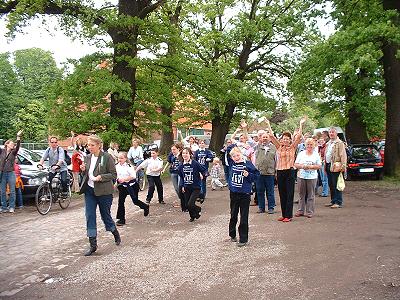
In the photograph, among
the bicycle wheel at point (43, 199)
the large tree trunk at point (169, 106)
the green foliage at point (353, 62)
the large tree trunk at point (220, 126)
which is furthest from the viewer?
the large tree trunk at point (220, 126)

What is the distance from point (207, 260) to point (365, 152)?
1498 centimetres

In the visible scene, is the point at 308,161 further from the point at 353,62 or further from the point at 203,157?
→ the point at 353,62

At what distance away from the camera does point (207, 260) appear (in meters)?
6.88

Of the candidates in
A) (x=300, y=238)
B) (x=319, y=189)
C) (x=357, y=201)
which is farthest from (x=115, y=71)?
(x=300, y=238)

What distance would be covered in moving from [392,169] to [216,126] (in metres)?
18.8

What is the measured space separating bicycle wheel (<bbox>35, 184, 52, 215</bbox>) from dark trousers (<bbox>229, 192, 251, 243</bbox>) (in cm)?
593

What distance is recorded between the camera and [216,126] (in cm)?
3553

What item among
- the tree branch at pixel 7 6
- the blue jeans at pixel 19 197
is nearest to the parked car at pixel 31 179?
the blue jeans at pixel 19 197

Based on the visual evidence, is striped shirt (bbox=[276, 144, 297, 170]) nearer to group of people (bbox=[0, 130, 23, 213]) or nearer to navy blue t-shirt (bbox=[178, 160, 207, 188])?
navy blue t-shirt (bbox=[178, 160, 207, 188])

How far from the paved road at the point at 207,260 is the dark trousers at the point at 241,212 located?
0.20 metres

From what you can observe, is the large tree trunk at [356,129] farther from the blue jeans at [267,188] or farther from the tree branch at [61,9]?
the blue jeans at [267,188]

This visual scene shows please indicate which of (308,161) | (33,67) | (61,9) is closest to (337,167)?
(308,161)

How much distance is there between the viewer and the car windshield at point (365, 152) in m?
19.6

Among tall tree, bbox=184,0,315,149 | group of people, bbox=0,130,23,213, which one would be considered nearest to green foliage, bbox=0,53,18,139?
tall tree, bbox=184,0,315,149
